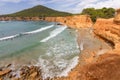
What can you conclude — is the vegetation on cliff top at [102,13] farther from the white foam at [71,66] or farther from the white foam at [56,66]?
the white foam at [56,66]

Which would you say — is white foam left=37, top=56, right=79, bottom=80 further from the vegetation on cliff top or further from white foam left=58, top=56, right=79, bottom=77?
the vegetation on cliff top

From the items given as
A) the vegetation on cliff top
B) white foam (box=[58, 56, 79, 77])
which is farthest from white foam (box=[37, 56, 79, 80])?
the vegetation on cliff top

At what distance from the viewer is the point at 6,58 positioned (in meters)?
32.3

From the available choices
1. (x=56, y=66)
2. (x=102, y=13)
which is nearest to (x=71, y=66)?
(x=56, y=66)

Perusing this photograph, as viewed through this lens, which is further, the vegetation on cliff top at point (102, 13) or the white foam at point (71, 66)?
the vegetation on cliff top at point (102, 13)

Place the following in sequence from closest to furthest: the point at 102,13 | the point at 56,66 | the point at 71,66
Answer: the point at 71,66 → the point at 56,66 → the point at 102,13

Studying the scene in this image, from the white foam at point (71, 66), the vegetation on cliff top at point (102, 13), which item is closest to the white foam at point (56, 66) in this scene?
the white foam at point (71, 66)

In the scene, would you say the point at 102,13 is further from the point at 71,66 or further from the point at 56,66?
the point at 56,66

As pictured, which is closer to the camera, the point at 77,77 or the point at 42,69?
the point at 77,77

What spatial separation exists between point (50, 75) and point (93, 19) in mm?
76406

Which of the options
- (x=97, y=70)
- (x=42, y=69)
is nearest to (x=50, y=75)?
(x=42, y=69)

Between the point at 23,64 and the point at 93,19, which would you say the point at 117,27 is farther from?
the point at 93,19

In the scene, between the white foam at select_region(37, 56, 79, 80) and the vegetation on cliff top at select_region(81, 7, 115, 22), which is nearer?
the white foam at select_region(37, 56, 79, 80)

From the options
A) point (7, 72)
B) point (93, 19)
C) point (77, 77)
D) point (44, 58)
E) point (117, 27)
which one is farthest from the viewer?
point (93, 19)
